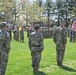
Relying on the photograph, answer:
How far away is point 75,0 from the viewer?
7581 centimetres

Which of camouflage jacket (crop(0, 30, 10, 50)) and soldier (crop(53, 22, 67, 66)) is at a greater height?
camouflage jacket (crop(0, 30, 10, 50))

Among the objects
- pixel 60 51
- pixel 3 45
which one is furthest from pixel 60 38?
pixel 3 45

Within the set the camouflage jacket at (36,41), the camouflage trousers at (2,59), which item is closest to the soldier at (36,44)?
the camouflage jacket at (36,41)

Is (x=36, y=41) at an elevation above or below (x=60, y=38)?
above

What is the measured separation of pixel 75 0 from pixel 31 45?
6600cm

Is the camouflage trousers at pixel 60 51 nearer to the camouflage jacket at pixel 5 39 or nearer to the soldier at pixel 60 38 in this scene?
the soldier at pixel 60 38

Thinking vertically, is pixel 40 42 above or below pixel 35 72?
above

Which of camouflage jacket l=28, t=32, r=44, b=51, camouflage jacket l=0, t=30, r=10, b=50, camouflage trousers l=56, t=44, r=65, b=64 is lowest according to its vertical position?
camouflage trousers l=56, t=44, r=65, b=64

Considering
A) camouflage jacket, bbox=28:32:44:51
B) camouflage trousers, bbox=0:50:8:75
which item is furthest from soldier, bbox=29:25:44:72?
camouflage trousers, bbox=0:50:8:75

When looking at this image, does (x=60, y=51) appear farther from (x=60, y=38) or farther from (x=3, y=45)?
(x=3, y=45)

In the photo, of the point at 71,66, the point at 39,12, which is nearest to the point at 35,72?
the point at 71,66

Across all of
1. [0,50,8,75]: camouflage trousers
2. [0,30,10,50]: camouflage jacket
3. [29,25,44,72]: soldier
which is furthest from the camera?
[29,25,44,72]: soldier

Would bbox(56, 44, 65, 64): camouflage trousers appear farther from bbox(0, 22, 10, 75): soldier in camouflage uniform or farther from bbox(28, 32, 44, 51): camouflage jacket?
bbox(0, 22, 10, 75): soldier in camouflage uniform

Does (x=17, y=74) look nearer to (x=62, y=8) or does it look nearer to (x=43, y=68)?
(x=43, y=68)
